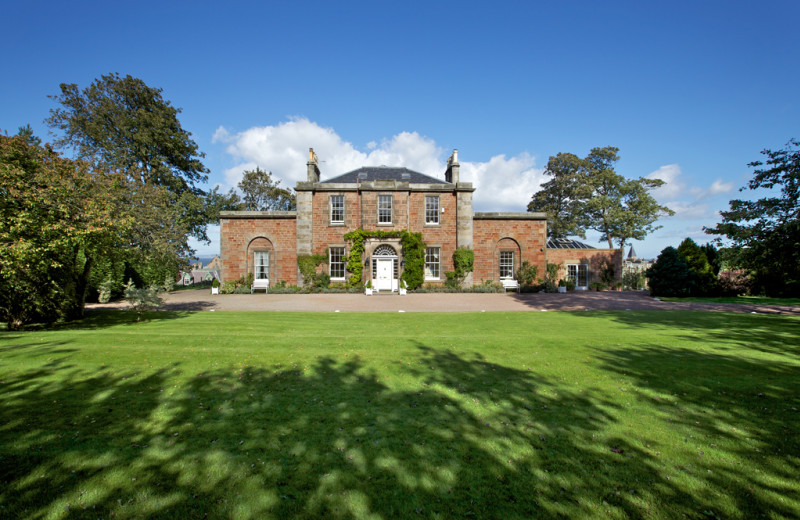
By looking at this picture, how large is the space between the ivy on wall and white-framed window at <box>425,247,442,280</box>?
2.56ft

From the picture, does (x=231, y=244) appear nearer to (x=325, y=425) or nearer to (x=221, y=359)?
(x=221, y=359)

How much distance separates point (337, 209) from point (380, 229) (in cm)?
349

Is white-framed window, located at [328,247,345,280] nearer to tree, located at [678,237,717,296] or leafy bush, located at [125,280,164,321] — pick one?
leafy bush, located at [125,280,164,321]

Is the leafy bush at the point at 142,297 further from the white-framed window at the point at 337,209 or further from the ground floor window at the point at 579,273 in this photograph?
the ground floor window at the point at 579,273

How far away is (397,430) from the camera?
3.87 m

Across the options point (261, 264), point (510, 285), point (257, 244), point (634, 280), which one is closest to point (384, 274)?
point (261, 264)

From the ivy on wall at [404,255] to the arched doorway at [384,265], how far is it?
2.56 ft

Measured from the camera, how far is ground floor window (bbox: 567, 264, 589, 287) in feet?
90.0

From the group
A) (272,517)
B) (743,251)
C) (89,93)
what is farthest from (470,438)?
(89,93)

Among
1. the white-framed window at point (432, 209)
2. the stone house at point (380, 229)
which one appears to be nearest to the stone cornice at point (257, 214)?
the stone house at point (380, 229)

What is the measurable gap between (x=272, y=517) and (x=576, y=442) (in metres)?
3.02

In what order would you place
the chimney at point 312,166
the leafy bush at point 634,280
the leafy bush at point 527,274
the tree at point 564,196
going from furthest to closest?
the tree at point 564,196
the leafy bush at point 634,280
the chimney at point 312,166
the leafy bush at point 527,274

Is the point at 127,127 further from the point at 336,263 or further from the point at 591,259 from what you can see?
the point at 591,259

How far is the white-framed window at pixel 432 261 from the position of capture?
25.1 m
